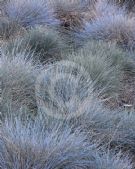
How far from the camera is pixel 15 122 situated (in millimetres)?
4199

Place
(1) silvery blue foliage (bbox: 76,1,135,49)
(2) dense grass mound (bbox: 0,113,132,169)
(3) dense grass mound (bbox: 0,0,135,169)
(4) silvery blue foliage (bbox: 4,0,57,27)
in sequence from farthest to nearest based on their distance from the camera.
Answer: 1. (4) silvery blue foliage (bbox: 4,0,57,27)
2. (1) silvery blue foliage (bbox: 76,1,135,49)
3. (3) dense grass mound (bbox: 0,0,135,169)
4. (2) dense grass mound (bbox: 0,113,132,169)

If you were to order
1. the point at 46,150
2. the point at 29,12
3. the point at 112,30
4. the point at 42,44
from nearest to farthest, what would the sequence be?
the point at 46,150, the point at 42,44, the point at 112,30, the point at 29,12

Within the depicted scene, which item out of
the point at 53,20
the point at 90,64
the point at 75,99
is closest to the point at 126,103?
the point at 90,64

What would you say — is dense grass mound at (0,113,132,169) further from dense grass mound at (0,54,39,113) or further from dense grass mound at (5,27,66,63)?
dense grass mound at (5,27,66,63)

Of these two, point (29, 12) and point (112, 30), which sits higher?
point (29, 12)

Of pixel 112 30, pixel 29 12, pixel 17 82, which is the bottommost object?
pixel 112 30

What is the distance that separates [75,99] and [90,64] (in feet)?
4.79

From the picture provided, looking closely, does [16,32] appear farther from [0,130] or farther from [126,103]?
[0,130]

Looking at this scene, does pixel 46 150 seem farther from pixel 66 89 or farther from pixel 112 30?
pixel 112 30

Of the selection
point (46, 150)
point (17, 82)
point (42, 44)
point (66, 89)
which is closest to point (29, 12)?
point (42, 44)

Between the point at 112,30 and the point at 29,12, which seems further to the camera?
the point at 29,12

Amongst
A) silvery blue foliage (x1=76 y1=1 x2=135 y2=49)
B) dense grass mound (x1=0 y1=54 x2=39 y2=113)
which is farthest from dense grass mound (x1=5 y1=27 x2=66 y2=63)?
dense grass mound (x1=0 y1=54 x2=39 y2=113)

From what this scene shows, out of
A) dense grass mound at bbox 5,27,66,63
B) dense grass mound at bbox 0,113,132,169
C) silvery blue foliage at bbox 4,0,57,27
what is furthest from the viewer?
silvery blue foliage at bbox 4,0,57,27

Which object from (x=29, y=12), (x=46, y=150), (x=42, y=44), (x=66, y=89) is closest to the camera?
(x=46, y=150)
